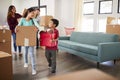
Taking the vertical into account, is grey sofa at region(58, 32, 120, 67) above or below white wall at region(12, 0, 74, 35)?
below

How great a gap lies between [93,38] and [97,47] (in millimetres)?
705

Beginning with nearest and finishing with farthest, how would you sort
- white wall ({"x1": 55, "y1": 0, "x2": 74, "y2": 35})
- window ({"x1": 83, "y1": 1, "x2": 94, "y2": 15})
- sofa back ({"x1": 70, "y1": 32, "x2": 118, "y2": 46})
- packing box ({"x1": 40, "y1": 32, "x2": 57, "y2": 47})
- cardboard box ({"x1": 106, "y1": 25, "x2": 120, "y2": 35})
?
packing box ({"x1": 40, "y1": 32, "x2": 57, "y2": 47}) → sofa back ({"x1": 70, "y1": 32, "x2": 118, "y2": 46}) → cardboard box ({"x1": 106, "y1": 25, "x2": 120, "y2": 35}) → window ({"x1": 83, "y1": 1, "x2": 94, "y2": 15}) → white wall ({"x1": 55, "y1": 0, "x2": 74, "y2": 35})

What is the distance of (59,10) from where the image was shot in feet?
22.9

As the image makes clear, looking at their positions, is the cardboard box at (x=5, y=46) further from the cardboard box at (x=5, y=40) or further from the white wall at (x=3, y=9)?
the white wall at (x=3, y=9)

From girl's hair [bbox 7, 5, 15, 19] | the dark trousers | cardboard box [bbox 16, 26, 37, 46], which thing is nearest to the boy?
the dark trousers

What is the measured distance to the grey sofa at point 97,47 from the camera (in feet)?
11.8

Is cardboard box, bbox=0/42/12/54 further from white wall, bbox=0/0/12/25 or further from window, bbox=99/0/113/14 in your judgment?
window, bbox=99/0/113/14

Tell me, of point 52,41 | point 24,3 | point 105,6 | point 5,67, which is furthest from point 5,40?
point 24,3

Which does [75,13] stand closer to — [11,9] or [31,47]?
[11,9]

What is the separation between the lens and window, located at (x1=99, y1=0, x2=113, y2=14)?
5484 mm

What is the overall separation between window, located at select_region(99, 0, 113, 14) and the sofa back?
1369 millimetres

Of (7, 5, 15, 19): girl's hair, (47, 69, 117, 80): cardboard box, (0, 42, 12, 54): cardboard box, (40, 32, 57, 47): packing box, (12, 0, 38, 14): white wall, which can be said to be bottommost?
(0, 42, 12, 54): cardboard box

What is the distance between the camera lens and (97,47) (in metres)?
3.92

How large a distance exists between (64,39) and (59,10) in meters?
1.91
